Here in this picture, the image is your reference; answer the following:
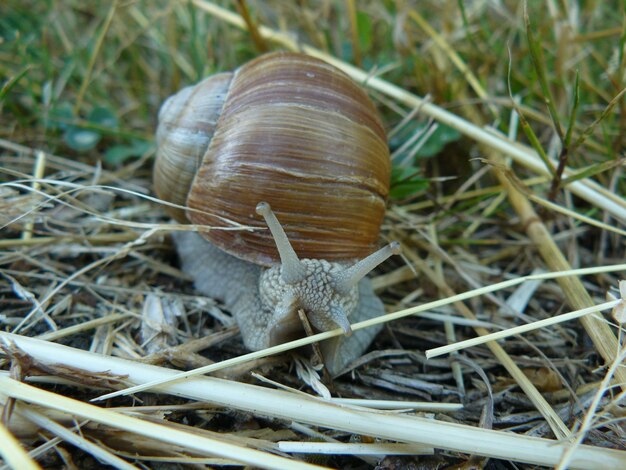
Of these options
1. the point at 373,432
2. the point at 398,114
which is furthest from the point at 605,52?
the point at 373,432

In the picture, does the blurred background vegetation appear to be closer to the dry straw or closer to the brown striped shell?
the brown striped shell

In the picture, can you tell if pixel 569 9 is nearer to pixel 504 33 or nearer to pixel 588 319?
pixel 504 33

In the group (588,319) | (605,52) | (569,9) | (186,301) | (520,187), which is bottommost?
(186,301)

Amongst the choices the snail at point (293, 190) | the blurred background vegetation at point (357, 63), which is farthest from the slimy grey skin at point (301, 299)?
the blurred background vegetation at point (357, 63)

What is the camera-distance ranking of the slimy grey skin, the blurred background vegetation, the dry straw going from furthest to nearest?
the blurred background vegetation
the slimy grey skin
the dry straw

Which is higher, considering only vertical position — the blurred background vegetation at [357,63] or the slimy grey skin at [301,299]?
the blurred background vegetation at [357,63]

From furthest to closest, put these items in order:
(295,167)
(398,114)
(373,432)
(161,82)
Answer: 1. (161,82)
2. (398,114)
3. (295,167)
4. (373,432)

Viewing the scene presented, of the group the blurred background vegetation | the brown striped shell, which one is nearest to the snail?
the brown striped shell

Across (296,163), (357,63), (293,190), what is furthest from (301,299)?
(357,63)

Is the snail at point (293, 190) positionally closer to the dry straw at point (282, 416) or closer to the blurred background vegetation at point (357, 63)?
the dry straw at point (282, 416)
